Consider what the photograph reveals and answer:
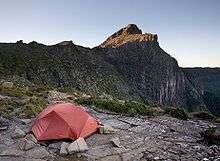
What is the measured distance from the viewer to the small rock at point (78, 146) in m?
13.0

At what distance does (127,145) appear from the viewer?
14.0 metres

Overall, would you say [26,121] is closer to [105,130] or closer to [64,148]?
[105,130]

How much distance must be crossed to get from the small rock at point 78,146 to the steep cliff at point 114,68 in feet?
134

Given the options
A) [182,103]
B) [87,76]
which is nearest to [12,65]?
[87,76]

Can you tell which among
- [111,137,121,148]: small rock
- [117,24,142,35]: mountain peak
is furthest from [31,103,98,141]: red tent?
[117,24,142,35]: mountain peak

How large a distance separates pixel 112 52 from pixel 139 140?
4013 inches

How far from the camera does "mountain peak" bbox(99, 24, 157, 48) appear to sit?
124 metres

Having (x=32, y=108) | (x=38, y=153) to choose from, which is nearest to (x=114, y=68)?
(x=32, y=108)

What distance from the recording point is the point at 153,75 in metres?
121

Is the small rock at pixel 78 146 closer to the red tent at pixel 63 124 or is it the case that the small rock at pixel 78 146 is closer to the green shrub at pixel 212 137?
the red tent at pixel 63 124

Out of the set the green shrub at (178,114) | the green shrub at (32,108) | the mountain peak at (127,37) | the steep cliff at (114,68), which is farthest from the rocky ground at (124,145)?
the mountain peak at (127,37)

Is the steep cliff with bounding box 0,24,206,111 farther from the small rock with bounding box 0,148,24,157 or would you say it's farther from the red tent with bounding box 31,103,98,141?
the small rock with bounding box 0,148,24,157

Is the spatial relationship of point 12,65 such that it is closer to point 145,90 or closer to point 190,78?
point 145,90

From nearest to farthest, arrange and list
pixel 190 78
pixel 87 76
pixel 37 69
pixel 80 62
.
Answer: pixel 37 69 → pixel 87 76 → pixel 80 62 → pixel 190 78
